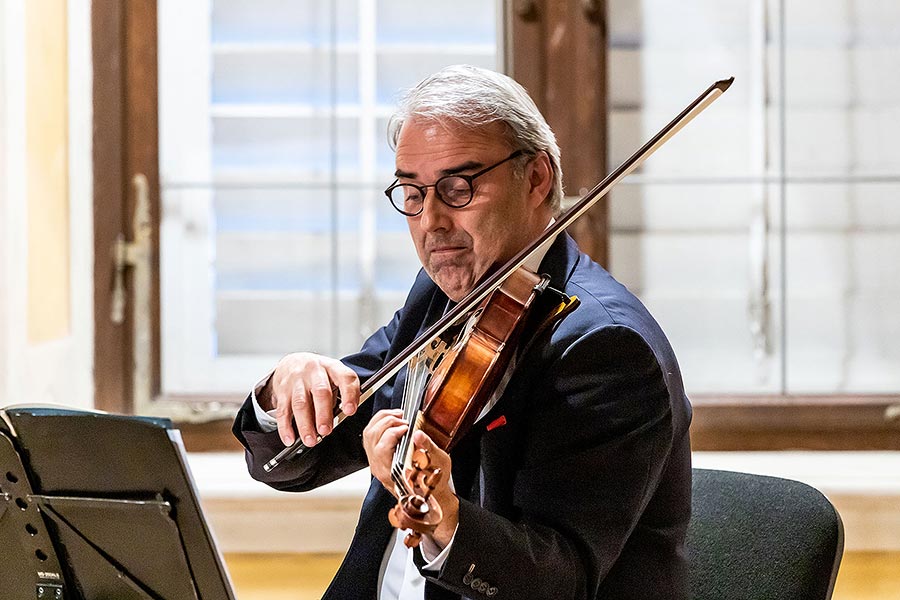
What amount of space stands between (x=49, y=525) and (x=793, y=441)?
1.71 metres

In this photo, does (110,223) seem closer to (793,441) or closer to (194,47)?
(194,47)

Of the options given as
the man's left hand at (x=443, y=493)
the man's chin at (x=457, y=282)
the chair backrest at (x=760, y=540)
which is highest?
the man's chin at (x=457, y=282)

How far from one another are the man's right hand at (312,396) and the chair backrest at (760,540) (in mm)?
539

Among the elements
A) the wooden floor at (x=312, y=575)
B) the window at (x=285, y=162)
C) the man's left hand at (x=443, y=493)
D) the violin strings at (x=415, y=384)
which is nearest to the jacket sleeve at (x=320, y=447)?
the violin strings at (x=415, y=384)

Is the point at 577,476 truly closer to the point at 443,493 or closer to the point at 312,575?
the point at 443,493

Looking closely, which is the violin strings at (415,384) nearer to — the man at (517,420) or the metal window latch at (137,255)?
the man at (517,420)

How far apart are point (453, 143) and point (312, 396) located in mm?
380

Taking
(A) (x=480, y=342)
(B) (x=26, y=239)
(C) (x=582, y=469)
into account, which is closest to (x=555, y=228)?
(A) (x=480, y=342)

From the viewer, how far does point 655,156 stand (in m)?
2.49

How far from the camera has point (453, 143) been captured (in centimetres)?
145

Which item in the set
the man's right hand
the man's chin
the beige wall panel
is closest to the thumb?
the man's right hand

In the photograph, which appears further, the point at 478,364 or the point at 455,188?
the point at 455,188

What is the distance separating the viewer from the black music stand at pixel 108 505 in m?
1.19

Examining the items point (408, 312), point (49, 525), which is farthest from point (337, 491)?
point (49, 525)
